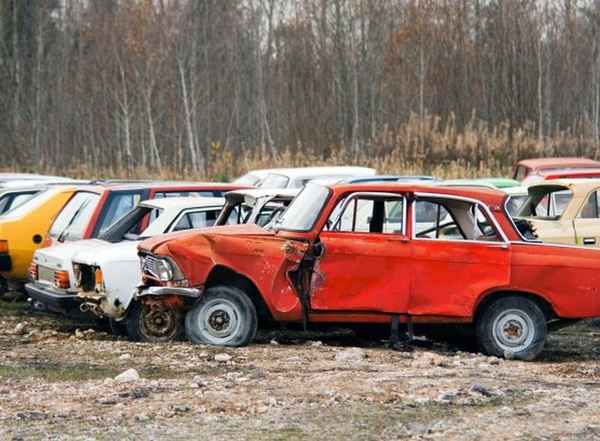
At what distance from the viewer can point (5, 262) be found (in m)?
16.7

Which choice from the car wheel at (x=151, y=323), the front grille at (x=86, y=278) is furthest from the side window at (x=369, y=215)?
the front grille at (x=86, y=278)

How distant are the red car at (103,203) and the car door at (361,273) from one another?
9.71ft

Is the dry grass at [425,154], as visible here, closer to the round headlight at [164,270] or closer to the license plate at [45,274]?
the license plate at [45,274]

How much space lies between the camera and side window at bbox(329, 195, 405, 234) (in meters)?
12.6

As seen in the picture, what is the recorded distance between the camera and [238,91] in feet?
146

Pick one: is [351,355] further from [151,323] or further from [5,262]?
[5,262]

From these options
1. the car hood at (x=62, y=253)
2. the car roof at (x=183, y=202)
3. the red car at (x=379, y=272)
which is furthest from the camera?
the car roof at (x=183, y=202)

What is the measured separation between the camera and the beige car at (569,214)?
16.2m

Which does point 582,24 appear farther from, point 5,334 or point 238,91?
point 5,334

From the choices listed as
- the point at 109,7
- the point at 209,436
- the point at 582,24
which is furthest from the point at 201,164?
the point at 209,436

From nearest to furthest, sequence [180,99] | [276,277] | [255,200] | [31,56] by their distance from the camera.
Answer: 1. [276,277]
2. [255,200]
3. [180,99]
4. [31,56]

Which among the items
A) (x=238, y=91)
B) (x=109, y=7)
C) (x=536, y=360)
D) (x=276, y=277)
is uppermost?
(x=109, y=7)

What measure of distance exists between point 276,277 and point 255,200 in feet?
6.51

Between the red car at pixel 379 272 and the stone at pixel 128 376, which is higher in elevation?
Result: the red car at pixel 379 272
